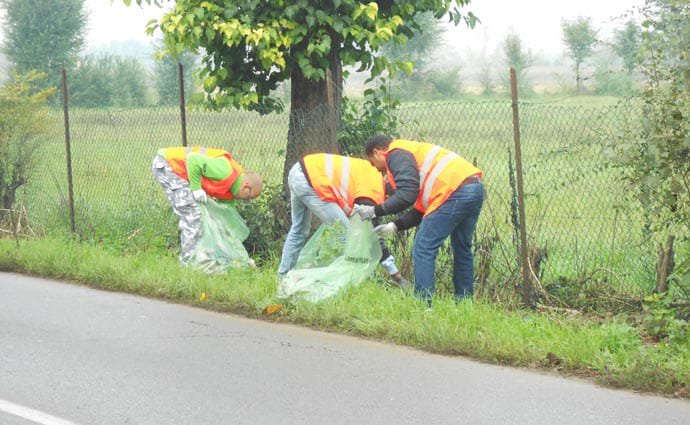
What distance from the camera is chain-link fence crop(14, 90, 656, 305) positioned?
7734 mm

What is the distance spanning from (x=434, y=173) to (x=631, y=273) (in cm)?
181

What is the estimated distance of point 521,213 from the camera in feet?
25.1

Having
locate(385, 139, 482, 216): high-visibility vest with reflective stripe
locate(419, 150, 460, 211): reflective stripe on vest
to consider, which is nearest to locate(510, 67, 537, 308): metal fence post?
locate(385, 139, 482, 216): high-visibility vest with reflective stripe

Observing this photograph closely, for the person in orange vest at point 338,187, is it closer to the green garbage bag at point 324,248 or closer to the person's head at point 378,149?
the green garbage bag at point 324,248

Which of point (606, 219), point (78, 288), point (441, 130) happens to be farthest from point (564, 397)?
point (78, 288)

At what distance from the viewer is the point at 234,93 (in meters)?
9.87

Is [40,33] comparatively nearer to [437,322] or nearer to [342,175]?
[342,175]

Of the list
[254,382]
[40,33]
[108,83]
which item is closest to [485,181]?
[254,382]

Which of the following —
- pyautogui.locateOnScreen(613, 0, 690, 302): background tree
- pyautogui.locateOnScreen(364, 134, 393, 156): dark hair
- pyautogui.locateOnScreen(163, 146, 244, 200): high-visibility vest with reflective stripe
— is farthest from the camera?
pyautogui.locateOnScreen(163, 146, 244, 200): high-visibility vest with reflective stripe

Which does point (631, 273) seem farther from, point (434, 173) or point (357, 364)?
point (357, 364)

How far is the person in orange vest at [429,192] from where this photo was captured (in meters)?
7.42

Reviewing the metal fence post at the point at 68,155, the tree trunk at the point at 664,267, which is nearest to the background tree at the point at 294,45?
the metal fence post at the point at 68,155

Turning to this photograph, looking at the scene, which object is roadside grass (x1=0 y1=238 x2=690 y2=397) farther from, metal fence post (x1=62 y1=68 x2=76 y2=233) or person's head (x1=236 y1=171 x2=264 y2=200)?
metal fence post (x1=62 y1=68 x2=76 y2=233)

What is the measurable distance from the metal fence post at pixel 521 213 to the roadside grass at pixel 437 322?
1.12 feet
